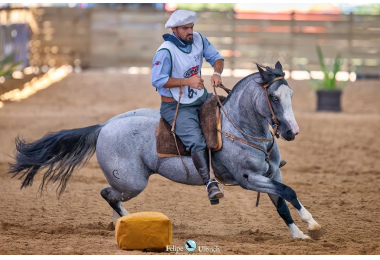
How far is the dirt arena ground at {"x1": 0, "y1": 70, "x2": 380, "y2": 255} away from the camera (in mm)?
5977

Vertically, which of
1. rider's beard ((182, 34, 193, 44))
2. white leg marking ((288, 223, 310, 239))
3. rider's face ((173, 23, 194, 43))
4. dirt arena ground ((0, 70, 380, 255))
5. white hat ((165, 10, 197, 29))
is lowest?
dirt arena ground ((0, 70, 380, 255))

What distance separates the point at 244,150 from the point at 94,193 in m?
2.95

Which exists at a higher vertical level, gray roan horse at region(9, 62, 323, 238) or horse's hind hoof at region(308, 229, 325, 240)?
gray roan horse at region(9, 62, 323, 238)

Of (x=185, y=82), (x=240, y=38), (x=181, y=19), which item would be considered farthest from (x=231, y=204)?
(x=240, y=38)

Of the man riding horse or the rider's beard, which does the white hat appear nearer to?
the man riding horse

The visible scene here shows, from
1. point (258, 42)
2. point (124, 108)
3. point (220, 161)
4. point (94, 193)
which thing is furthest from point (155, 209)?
point (258, 42)

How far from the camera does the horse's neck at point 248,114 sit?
6086 millimetres

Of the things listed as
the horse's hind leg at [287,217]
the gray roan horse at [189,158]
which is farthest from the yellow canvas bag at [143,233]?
the horse's hind leg at [287,217]

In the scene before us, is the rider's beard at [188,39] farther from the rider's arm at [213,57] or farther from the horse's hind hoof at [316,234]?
the horse's hind hoof at [316,234]

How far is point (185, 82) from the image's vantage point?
19.9 feet

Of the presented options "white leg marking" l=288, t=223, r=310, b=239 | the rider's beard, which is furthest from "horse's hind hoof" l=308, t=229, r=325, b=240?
the rider's beard

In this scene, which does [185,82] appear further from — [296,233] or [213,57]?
[296,233]

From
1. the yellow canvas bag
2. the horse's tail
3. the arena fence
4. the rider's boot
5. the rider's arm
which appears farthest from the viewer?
the arena fence

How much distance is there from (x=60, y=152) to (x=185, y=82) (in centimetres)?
149
